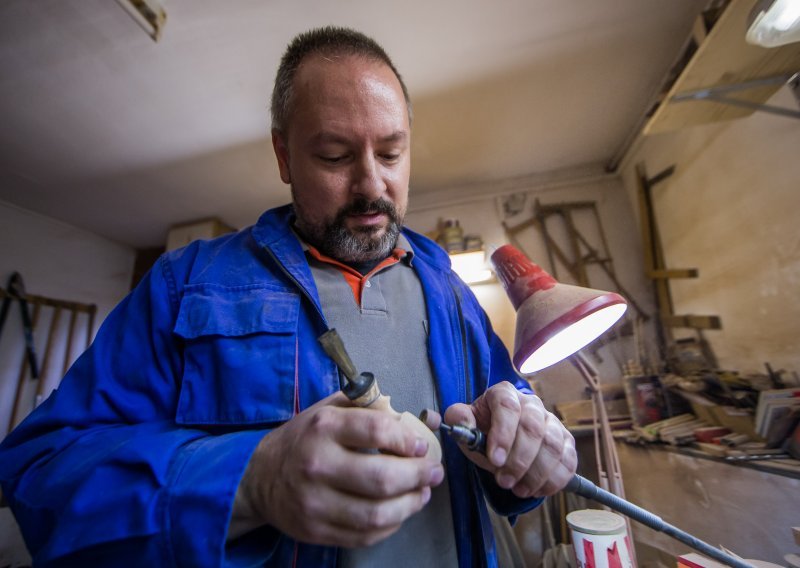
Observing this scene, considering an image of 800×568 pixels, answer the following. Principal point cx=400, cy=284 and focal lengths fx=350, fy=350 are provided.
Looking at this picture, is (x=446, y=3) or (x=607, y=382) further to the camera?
(x=607, y=382)

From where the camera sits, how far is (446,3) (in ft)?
6.12

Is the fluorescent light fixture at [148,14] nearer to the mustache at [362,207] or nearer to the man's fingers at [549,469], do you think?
the mustache at [362,207]

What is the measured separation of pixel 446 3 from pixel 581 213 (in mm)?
2456

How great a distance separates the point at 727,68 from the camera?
1545 millimetres

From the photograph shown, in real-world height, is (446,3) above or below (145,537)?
above

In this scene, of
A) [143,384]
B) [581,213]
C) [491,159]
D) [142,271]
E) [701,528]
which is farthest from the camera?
[142,271]

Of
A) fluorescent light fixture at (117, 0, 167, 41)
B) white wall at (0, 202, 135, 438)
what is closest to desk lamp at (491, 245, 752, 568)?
fluorescent light fixture at (117, 0, 167, 41)

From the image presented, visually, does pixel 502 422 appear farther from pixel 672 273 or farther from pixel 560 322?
pixel 672 273

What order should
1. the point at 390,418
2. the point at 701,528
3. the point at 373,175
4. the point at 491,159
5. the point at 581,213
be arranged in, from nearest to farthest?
the point at 390,418 → the point at 373,175 → the point at 701,528 → the point at 491,159 → the point at 581,213

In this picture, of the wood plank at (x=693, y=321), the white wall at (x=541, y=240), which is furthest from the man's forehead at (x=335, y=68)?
the wood plank at (x=693, y=321)

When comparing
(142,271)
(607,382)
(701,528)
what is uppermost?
(142,271)

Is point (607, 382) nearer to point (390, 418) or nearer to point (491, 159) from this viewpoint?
point (491, 159)

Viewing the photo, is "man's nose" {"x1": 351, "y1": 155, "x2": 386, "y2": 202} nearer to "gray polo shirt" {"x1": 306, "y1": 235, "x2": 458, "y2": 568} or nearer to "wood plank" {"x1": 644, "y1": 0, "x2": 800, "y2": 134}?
"gray polo shirt" {"x1": 306, "y1": 235, "x2": 458, "y2": 568}

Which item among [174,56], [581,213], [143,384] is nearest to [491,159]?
[581,213]
